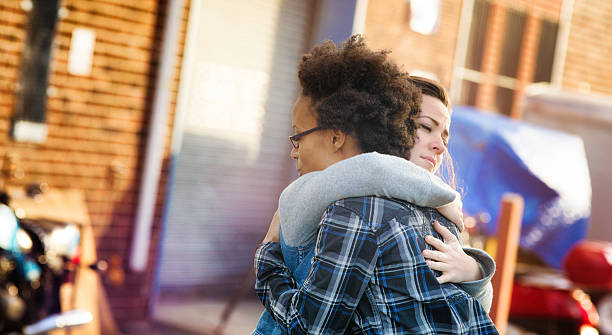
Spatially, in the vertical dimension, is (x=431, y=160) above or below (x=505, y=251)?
above

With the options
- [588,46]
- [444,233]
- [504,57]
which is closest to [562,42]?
[588,46]

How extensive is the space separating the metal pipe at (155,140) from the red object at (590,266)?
3.65 m

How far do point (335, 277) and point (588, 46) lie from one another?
41.8 feet

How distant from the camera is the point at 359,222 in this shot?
5.63 ft

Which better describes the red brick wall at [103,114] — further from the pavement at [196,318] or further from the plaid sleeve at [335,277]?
the plaid sleeve at [335,277]

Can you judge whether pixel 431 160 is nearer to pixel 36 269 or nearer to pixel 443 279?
pixel 443 279

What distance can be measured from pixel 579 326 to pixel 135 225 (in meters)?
3.99

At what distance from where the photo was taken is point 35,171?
565 centimetres

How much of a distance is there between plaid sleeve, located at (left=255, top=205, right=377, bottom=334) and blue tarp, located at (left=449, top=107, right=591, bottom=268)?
16.0 feet

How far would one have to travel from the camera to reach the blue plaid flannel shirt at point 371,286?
66.5 inches

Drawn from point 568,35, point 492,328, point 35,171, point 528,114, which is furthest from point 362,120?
point 568,35

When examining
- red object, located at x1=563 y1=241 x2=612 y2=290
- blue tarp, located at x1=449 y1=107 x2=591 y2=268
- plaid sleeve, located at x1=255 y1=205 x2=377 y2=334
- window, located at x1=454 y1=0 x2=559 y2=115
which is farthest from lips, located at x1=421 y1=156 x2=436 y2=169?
window, located at x1=454 y1=0 x2=559 y2=115

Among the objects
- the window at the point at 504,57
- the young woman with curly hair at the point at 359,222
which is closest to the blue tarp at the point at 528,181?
the window at the point at 504,57

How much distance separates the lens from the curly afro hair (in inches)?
73.7
